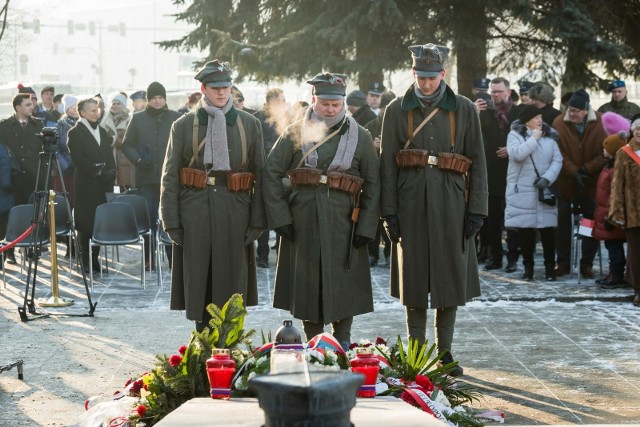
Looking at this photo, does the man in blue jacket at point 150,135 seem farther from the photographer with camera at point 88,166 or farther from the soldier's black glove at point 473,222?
the soldier's black glove at point 473,222

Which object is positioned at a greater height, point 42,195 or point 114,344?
point 42,195

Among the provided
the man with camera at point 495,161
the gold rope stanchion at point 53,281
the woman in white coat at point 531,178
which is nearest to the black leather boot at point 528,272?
the woman in white coat at point 531,178

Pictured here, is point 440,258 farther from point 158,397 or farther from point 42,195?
point 42,195

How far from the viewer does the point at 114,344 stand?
31.1 ft

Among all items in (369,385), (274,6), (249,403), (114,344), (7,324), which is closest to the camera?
(249,403)

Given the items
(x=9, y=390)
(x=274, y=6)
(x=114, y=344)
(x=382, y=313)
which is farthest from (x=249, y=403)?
(x=274, y=6)

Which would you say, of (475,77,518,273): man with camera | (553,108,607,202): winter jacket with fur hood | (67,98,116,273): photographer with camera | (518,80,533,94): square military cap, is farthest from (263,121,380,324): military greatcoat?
(518,80,533,94): square military cap

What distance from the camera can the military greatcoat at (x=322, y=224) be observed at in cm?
790

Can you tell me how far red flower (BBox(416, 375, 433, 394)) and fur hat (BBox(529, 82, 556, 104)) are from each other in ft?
25.9

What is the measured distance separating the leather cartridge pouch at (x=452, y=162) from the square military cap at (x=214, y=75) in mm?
1522

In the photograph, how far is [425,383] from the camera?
6074 mm

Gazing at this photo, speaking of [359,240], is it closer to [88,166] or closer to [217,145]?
[217,145]

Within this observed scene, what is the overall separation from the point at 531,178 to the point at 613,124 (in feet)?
3.92

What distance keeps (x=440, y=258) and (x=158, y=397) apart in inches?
117
